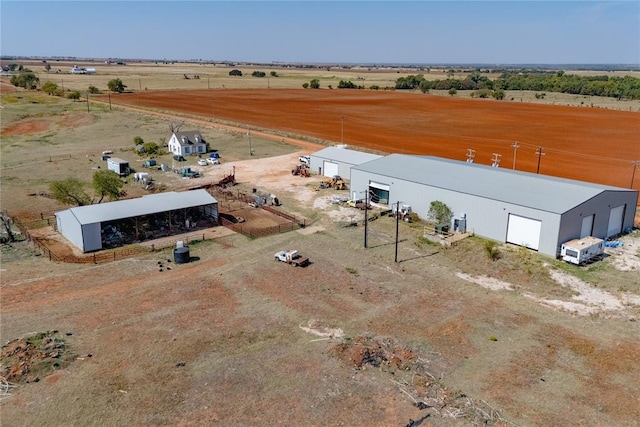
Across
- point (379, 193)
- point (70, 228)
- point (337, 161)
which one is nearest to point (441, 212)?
point (379, 193)

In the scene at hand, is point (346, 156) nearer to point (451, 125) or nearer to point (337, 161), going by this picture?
point (337, 161)

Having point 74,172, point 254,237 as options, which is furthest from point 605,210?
point 74,172

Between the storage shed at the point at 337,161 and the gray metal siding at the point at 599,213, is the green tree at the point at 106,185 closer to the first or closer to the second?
the storage shed at the point at 337,161

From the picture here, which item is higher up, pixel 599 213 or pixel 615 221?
pixel 599 213

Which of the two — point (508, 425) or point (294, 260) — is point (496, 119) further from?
point (508, 425)

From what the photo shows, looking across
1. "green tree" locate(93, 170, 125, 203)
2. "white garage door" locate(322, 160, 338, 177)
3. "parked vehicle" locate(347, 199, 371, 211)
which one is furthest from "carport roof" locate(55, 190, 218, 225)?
"white garage door" locate(322, 160, 338, 177)

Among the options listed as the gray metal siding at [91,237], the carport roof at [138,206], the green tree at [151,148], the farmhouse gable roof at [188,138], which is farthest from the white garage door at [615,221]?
the green tree at [151,148]
